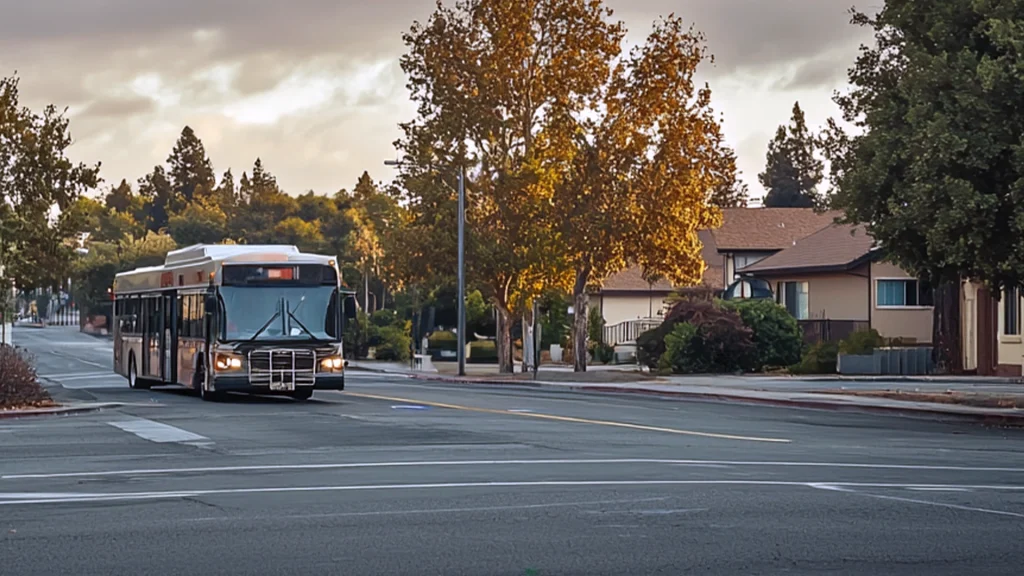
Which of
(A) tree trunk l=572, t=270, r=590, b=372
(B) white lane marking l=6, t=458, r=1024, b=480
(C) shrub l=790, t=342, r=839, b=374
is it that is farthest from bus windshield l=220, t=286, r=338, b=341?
(C) shrub l=790, t=342, r=839, b=374

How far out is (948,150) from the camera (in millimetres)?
26328

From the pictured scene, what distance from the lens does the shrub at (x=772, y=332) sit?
5175 centimetres

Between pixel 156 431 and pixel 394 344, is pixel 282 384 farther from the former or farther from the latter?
pixel 394 344

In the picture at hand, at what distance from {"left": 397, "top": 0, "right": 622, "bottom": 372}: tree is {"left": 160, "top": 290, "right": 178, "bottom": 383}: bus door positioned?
66.3 ft

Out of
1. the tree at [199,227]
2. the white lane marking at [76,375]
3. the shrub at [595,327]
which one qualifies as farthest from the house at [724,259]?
the tree at [199,227]

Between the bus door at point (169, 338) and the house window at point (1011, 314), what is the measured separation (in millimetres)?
24066

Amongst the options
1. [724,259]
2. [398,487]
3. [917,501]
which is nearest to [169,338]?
[398,487]

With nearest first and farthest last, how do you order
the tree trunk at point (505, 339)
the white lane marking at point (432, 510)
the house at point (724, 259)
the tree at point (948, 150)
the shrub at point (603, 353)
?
1. the white lane marking at point (432, 510)
2. the tree at point (948, 150)
3. the tree trunk at point (505, 339)
4. the shrub at point (603, 353)
5. the house at point (724, 259)

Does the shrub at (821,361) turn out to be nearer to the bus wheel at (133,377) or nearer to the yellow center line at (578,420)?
the yellow center line at (578,420)

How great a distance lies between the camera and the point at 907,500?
44.2 ft

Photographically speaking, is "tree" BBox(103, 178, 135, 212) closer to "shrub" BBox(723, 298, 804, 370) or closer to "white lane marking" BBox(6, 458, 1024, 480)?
"shrub" BBox(723, 298, 804, 370)

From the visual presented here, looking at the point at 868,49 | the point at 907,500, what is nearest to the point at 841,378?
the point at 868,49

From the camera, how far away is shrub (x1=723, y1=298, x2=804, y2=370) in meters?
51.8

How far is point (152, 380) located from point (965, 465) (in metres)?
24.1
